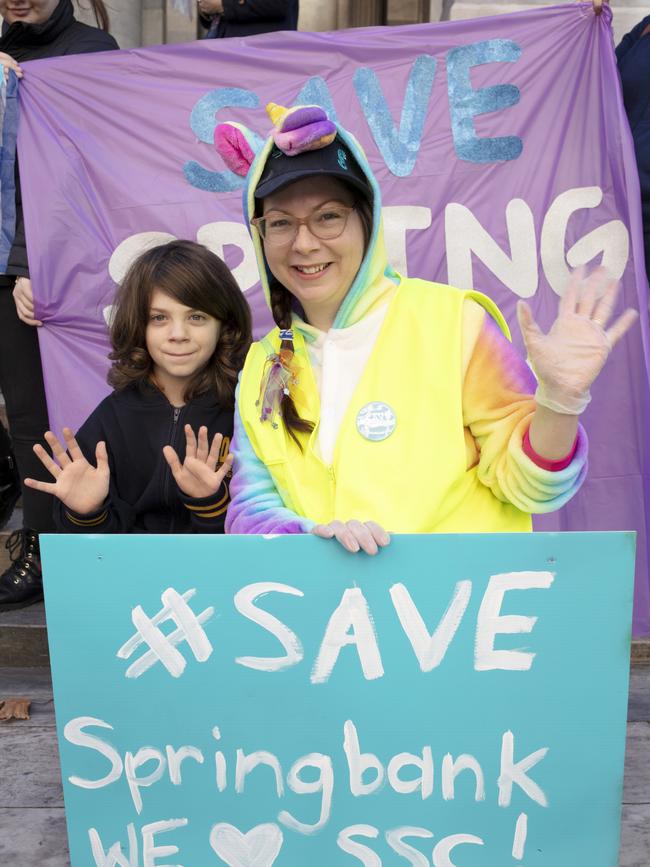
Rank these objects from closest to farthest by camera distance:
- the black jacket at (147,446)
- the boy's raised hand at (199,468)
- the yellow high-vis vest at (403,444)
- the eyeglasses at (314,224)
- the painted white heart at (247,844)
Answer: the painted white heart at (247,844)
the yellow high-vis vest at (403,444)
the eyeglasses at (314,224)
the boy's raised hand at (199,468)
the black jacket at (147,446)

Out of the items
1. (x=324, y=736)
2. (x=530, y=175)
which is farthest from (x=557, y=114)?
(x=324, y=736)

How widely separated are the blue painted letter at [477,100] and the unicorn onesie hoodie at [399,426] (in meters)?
1.50

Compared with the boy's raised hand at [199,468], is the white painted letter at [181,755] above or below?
below

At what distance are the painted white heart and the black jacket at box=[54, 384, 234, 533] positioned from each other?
0.94 metres

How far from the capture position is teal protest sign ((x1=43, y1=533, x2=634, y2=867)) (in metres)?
1.57

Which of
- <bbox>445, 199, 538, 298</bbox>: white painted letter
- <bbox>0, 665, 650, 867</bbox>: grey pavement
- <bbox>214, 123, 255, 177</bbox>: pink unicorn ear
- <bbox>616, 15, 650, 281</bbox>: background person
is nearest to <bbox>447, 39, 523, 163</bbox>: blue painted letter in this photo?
<bbox>445, 199, 538, 298</bbox>: white painted letter

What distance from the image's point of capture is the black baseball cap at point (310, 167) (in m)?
1.78

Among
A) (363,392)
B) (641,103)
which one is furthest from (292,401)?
(641,103)

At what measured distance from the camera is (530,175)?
3.26 metres

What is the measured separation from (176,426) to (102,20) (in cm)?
179

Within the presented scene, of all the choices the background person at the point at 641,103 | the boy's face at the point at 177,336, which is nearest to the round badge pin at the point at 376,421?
the boy's face at the point at 177,336

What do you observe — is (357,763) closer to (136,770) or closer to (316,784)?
(316,784)

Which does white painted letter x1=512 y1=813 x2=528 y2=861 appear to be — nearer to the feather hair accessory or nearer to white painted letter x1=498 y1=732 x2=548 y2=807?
white painted letter x1=498 y1=732 x2=548 y2=807

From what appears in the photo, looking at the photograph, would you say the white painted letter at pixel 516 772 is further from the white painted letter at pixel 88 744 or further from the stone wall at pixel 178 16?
the stone wall at pixel 178 16
